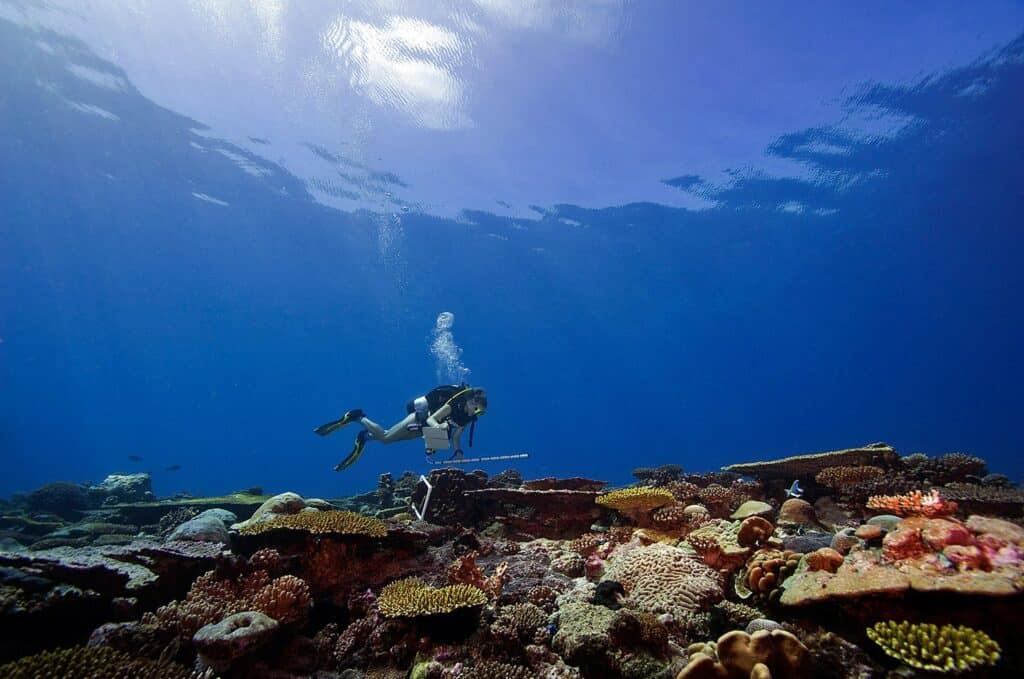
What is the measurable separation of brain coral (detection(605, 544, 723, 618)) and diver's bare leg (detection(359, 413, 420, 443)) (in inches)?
388

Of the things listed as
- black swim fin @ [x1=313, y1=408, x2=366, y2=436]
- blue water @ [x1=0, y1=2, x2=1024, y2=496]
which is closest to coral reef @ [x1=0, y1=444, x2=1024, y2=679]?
black swim fin @ [x1=313, y1=408, x2=366, y2=436]

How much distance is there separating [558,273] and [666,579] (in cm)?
6064

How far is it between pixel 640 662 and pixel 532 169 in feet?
125

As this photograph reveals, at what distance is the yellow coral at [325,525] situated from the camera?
5438 mm

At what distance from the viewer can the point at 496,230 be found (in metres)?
49.2

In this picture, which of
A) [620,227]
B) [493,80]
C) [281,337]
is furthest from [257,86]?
[281,337]

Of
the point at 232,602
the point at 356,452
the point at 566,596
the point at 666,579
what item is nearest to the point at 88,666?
the point at 232,602

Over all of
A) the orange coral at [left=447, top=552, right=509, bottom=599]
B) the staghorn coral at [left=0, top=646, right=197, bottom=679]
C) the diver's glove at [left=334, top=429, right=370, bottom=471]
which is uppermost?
the diver's glove at [left=334, top=429, right=370, bottom=471]

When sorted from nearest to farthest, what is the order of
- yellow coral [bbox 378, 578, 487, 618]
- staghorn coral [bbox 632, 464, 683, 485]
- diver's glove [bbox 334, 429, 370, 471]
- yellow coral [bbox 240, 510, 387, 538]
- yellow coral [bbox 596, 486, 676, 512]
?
yellow coral [bbox 378, 578, 487, 618], yellow coral [bbox 240, 510, 387, 538], yellow coral [bbox 596, 486, 676, 512], staghorn coral [bbox 632, 464, 683, 485], diver's glove [bbox 334, 429, 370, 471]

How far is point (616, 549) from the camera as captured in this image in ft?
19.6

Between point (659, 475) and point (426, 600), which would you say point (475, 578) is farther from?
point (659, 475)

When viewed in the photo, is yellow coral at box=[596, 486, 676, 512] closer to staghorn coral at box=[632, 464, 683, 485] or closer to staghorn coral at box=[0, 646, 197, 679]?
staghorn coral at box=[632, 464, 683, 485]

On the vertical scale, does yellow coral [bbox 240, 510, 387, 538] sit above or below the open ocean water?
below

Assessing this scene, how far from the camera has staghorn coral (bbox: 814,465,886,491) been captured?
748 cm
